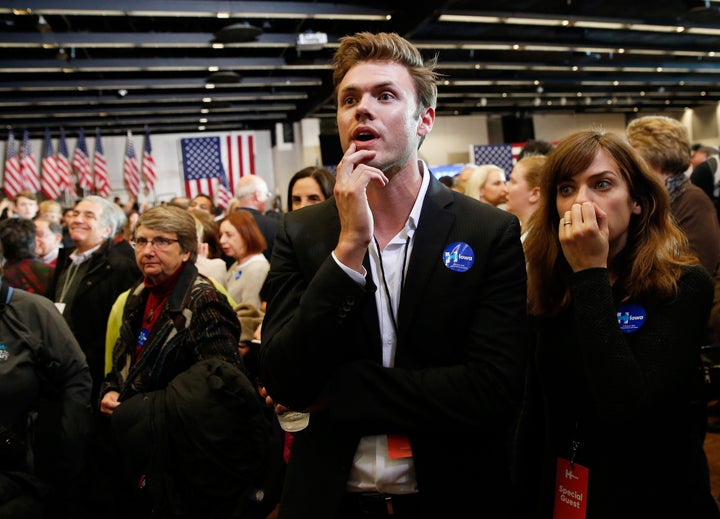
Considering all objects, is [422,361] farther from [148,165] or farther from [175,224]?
[148,165]

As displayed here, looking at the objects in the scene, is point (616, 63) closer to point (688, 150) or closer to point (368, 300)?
point (688, 150)

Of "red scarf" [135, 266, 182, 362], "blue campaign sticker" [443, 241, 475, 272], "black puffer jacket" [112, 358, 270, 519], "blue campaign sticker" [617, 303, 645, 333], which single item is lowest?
"black puffer jacket" [112, 358, 270, 519]

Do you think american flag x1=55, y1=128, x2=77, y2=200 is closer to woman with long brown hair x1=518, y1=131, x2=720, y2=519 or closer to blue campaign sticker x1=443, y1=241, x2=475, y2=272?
woman with long brown hair x1=518, y1=131, x2=720, y2=519

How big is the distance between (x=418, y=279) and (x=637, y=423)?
637 mm

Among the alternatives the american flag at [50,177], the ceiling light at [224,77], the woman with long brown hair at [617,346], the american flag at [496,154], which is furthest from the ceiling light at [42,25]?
A: the american flag at [496,154]

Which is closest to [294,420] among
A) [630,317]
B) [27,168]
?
[630,317]

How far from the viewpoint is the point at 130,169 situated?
54.2ft

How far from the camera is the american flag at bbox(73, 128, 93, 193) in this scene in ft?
52.2

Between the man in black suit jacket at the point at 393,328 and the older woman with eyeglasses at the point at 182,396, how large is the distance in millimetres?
1195

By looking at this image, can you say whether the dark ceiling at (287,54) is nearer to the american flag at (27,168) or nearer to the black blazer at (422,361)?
the american flag at (27,168)

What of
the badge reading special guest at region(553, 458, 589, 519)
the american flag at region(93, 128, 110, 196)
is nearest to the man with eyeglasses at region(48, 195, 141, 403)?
the badge reading special guest at region(553, 458, 589, 519)

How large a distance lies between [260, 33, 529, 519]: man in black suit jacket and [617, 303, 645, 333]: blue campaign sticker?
280 mm

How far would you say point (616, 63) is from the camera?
13.9 metres

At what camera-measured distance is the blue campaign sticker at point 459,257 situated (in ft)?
4.64
